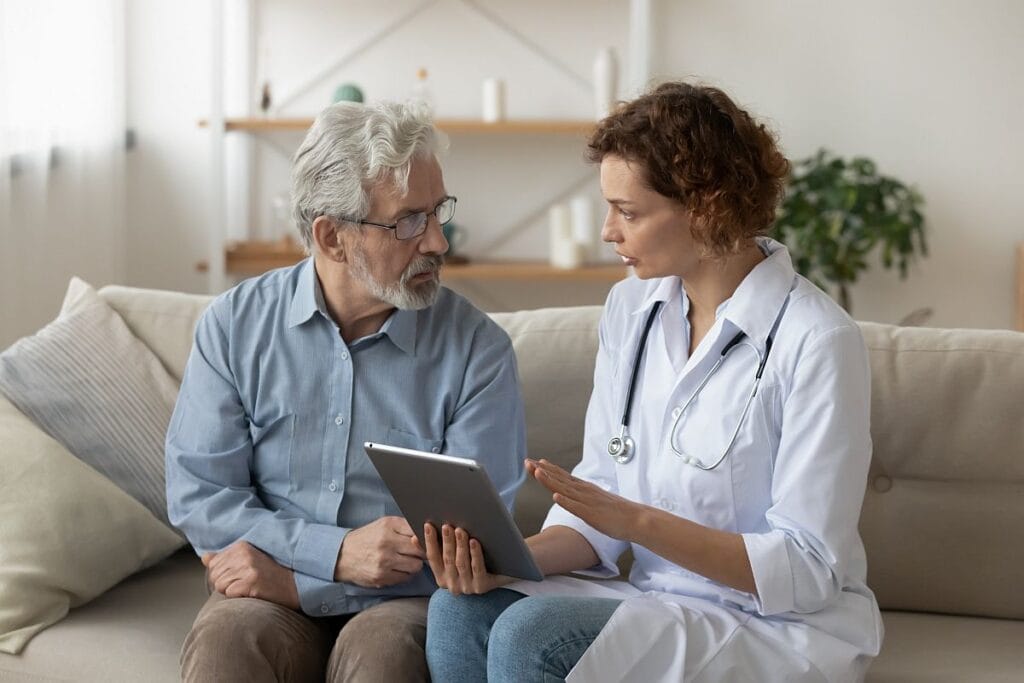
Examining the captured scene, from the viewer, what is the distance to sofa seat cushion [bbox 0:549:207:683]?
1.94 meters

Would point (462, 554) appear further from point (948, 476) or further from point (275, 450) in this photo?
point (948, 476)

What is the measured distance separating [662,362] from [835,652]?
458 mm

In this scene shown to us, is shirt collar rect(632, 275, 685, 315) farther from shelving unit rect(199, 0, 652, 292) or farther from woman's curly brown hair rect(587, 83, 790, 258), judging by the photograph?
shelving unit rect(199, 0, 652, 292)

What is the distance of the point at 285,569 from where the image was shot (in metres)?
1.96

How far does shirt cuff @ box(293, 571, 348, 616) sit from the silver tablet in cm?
24

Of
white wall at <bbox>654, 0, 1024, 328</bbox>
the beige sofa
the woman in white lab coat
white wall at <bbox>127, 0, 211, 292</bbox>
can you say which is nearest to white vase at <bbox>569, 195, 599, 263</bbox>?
white wall at <bbox>654, 0, 1024, 328</bbox>

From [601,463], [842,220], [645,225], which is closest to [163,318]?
[601,463]

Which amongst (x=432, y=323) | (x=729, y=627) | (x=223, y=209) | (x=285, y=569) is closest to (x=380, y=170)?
(x=432, y=323)

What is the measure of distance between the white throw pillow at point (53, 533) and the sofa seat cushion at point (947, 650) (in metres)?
1.15

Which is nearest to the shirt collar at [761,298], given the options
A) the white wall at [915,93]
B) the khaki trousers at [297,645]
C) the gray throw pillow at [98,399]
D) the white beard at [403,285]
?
the white beard at [403,285]

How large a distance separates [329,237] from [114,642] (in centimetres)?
68

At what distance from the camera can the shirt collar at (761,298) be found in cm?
178

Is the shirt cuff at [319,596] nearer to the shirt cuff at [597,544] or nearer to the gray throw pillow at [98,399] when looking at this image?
the shirt cuff at [597,544]

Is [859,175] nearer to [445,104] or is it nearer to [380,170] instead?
[445,104]
